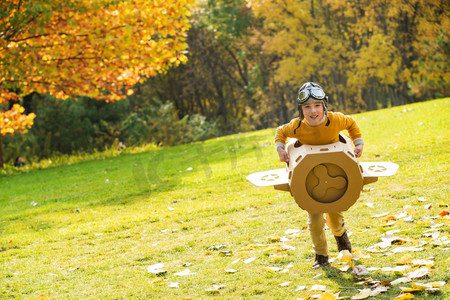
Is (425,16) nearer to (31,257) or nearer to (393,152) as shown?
(393,152)

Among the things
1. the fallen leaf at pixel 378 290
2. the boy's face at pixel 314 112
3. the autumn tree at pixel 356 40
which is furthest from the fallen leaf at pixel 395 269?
the autumn tree at pixel 356 40

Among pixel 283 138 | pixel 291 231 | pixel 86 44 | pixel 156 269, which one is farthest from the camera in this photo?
pixel 86 44

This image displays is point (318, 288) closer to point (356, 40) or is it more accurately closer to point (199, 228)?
point (199, 228)

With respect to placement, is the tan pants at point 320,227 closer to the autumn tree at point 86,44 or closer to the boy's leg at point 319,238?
the boy's leg at point 319,238

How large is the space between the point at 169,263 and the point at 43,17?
742 centimetres

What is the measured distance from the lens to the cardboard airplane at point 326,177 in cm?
438

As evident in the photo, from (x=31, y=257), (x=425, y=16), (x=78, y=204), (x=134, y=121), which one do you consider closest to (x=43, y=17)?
(x=78, y=204)

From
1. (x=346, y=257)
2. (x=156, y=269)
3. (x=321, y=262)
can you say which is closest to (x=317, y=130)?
(x=346, y=257)

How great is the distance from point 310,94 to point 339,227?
4.10 feet

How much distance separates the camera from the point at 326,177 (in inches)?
176

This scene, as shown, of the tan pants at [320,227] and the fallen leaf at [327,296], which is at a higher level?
the tan pants at [320,227]

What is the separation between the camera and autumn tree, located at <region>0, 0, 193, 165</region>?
12.4 meters

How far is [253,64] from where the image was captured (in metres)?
37.2

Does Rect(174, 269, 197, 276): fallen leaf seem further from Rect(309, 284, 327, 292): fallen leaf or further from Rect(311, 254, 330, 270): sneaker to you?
Rect(309, 284, 327, 292): fallen leaf
